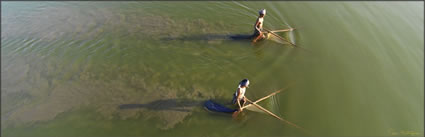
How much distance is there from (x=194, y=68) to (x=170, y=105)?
1.52 metres

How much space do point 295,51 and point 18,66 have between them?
851 cm

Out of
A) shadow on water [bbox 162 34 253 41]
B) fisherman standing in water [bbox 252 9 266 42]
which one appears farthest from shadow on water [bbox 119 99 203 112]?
fisherman standing in water [bbox 252 9 266 42]

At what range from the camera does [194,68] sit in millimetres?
6762

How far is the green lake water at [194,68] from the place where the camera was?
17.7 feet

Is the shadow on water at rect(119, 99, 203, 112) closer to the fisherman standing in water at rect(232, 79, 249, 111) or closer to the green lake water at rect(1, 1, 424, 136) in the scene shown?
the green lake water at rect(1, 1, 424, 136)

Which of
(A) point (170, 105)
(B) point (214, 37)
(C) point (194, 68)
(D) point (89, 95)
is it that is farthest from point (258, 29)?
(D) point (89, 95)

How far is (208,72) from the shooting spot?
6641mm

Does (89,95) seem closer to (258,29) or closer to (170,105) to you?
(170,105)

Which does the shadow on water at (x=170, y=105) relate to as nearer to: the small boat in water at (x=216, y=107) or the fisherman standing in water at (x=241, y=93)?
the small boat in water at (x=216, y=107)

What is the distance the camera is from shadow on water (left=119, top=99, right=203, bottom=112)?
5.60m

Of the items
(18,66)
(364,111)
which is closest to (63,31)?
(18,66)

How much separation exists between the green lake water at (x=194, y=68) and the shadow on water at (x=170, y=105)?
25 millimetres

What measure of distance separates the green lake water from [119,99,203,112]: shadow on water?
25 millimetres

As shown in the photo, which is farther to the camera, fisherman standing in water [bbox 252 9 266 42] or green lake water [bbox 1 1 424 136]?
fisherman standing in water [bbox 252 9 266 42]
